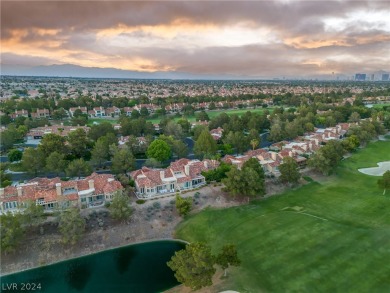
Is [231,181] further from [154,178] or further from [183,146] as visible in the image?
[183,146]

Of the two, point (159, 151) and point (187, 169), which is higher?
point (159, 151)

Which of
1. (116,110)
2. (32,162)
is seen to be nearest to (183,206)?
(32,162)

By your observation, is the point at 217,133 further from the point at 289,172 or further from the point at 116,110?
the point at 116,110

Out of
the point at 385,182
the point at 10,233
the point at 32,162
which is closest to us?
the point at 10,233

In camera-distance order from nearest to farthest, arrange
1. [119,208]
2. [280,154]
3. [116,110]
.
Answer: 1. [119,208]
2. [280,154]
3. [116,110]

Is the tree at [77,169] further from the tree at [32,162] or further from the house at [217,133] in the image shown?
the house at [217,133]

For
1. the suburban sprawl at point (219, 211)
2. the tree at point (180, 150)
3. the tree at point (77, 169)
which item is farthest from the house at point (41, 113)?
the tree at point (180, 150)

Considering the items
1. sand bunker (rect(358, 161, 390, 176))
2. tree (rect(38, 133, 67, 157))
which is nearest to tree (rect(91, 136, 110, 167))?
tree (rect(38, 133, 67, 157))

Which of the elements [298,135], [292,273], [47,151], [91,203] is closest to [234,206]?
[292,273]
